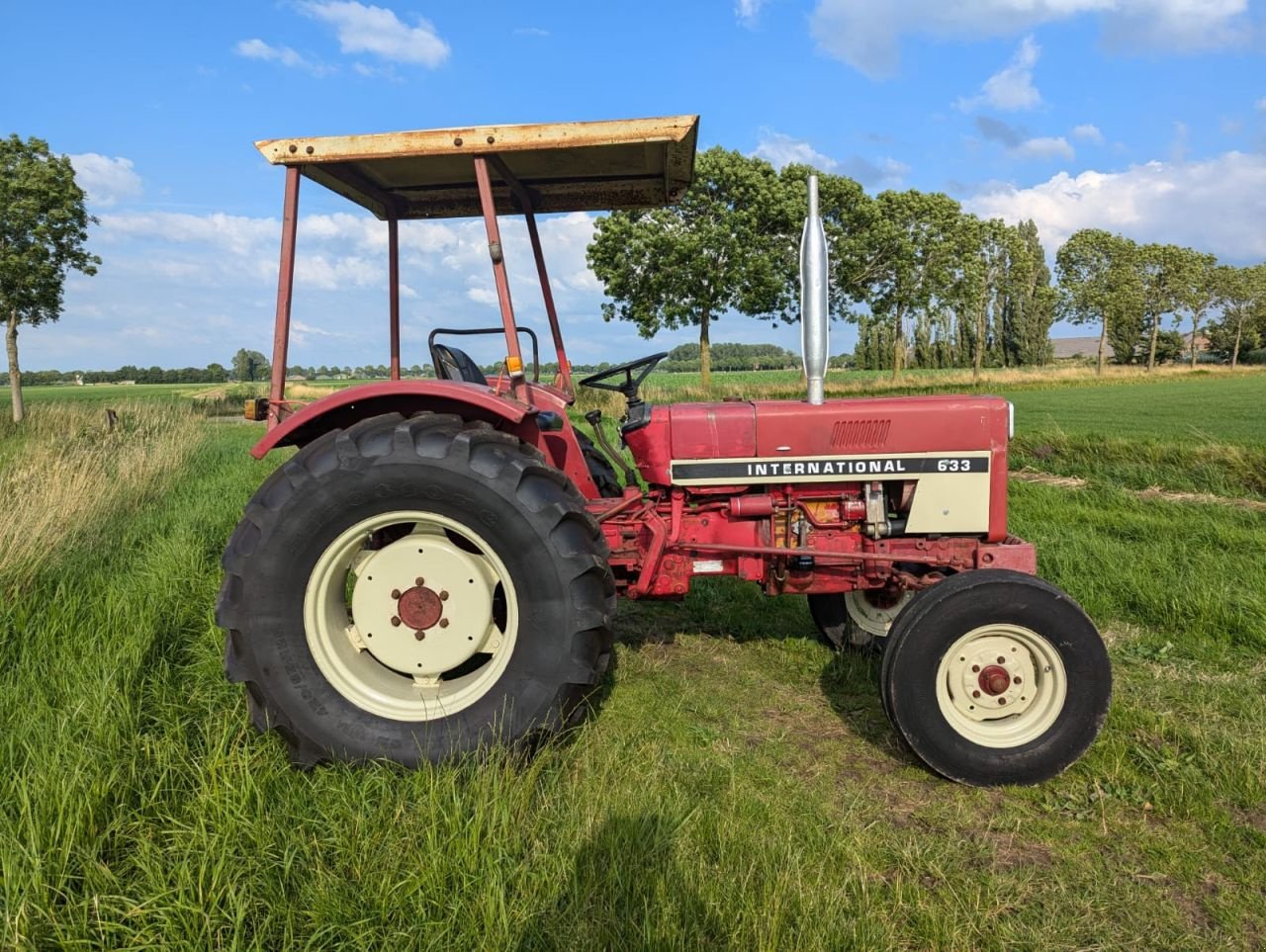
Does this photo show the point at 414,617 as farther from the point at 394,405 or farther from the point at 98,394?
the point at 98,394

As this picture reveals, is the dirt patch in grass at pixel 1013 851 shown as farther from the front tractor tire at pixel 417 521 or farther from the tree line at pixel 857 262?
the tree line at pixel 857 262

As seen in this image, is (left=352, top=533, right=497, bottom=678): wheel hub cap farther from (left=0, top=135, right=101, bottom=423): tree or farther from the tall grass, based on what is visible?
(left=0, top=135, right=101, bottom=423): tree

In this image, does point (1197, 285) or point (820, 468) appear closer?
point (820, 468)

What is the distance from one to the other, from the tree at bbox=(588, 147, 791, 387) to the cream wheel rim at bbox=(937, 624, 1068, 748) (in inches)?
790

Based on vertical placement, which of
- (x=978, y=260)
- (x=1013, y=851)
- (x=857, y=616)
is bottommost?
(x=1013, y=851)

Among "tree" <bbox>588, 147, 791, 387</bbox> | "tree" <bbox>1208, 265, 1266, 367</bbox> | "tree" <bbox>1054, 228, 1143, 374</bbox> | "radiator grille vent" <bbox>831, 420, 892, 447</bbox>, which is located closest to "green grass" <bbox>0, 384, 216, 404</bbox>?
"tree" <bbox>588, 147, 791, 387</bbox>

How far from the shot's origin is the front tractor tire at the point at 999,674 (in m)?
2.53

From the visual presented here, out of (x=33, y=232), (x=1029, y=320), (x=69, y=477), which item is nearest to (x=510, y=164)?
(x=69, y=477)

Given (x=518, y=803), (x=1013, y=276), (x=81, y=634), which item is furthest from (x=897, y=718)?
(x=1013, y=276)

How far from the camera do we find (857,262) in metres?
25.1

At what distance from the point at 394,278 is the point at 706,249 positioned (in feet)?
63.9

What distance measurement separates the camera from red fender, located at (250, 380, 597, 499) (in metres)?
2.66

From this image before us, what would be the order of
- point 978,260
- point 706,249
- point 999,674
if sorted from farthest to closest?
point 978,260 → point 706,249 → point 999,674

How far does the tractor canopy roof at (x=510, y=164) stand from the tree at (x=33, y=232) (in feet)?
55.6
